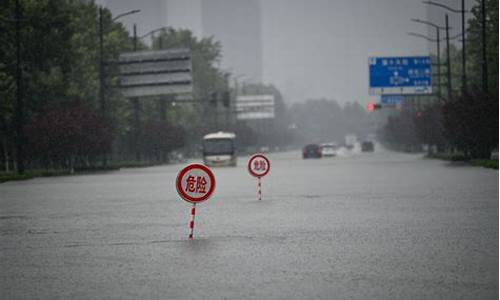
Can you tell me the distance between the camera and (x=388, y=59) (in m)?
67.0

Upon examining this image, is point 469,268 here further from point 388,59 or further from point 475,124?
point 388,59

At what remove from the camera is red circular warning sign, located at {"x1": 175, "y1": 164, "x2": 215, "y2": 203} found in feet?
50.5

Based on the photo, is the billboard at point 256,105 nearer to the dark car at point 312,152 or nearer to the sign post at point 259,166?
the dark car at point 312,152

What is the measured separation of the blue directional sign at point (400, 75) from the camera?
6731 cm

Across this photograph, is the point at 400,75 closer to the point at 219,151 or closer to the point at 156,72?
the point at 219,151

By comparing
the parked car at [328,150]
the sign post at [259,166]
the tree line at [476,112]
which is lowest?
the parked car at [328,150]

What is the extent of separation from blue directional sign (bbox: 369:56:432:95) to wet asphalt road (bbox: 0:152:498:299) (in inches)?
1690

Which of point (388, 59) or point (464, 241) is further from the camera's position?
point (388, 59)

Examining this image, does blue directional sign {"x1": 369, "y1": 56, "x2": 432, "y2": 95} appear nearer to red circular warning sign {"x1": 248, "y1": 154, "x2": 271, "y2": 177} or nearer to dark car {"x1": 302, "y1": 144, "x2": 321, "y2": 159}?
dark car {"x1": 302, "y1": 144, "x2": 321, "y2": 159}

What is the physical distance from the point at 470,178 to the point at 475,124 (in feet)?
63.2

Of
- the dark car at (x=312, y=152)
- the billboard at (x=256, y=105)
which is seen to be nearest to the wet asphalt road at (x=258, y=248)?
the dark car at (x=312, y=152)

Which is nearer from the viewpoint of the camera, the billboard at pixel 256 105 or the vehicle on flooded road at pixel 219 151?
the vehicle on flooded road at pixel 219 151

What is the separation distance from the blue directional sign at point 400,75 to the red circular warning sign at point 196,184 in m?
52.6

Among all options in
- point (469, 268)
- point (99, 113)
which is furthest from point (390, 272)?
point (99, 113)
